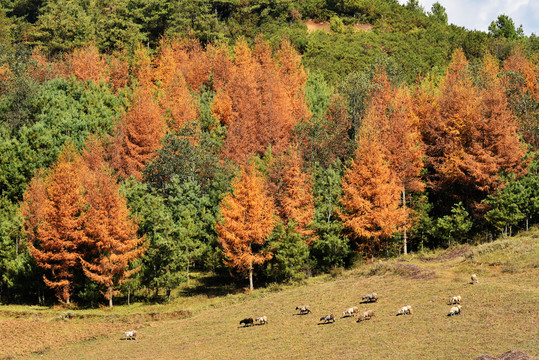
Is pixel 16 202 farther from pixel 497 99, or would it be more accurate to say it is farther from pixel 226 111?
pixel 497 99

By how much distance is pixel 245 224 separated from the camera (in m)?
59.1

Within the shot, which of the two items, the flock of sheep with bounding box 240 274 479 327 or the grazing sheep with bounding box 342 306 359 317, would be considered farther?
the grazing sheep with bounding box 342 306 359 317

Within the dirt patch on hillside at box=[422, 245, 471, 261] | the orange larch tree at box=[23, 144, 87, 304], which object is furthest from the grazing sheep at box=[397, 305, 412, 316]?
the orange larch tree at box=[23, 144, 87, 304]

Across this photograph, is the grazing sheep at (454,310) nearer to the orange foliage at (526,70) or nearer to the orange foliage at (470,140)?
the orange foliage at (470,140)

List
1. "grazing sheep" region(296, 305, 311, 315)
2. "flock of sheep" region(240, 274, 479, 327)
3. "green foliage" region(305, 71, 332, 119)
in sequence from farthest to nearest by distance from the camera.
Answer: "green foliage" region(305, 71, 332, 119), "grazing sheep" region(296, 305, 311, 315), "flock of sheep" region(240, 274, 479, 327)

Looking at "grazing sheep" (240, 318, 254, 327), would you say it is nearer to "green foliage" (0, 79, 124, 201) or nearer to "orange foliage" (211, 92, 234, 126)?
"green foliage" (0, 79, 124, 201)

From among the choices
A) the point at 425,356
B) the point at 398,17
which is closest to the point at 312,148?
the point at 425,356

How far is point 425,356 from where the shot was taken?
28656 mm

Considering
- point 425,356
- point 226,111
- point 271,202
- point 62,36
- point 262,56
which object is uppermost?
point 62,36

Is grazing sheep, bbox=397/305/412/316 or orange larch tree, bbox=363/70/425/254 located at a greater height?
orange larch tree, bbox=363/70/425/254

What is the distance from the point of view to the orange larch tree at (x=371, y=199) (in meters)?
60.4

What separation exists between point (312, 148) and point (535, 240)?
32.1 m

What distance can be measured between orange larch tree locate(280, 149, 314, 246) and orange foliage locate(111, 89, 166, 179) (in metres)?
21.2

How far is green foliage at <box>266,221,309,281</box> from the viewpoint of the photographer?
58188 mm
